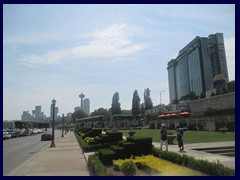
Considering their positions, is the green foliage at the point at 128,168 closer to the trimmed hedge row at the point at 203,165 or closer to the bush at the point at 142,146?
the trimmed hedge row at the point at 203,165

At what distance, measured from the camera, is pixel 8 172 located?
1293cm

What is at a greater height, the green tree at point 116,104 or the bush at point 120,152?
the green tree at point 116,104

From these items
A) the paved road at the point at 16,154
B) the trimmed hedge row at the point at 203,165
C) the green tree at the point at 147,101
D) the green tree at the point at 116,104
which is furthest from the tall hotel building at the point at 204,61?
the trimmed hedge row at the point at 203,165

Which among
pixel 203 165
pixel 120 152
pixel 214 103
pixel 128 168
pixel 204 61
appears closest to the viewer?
pixel 203 165

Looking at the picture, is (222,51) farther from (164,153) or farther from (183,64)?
(164,153)

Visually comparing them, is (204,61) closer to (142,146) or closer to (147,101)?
(147,101)

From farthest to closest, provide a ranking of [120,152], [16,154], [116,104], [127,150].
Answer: [116,104] < [16,154] < [127,150] < [120,152]

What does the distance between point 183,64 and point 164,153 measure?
365 ft

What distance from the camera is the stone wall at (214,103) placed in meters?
39.5

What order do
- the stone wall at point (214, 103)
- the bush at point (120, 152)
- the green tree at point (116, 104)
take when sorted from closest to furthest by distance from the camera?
the bush at point (120, 152) → the stone wall at point (214, 103) → the green tree at point (116, 104)

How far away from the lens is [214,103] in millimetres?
43781

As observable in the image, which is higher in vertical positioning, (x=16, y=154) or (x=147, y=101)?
(x=147, y=101)

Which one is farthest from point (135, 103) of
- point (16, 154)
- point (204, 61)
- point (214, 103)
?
point (16, 154)

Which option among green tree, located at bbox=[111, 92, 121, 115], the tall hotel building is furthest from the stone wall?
green tree, located at bbox=[111, 92, 121, 115]
